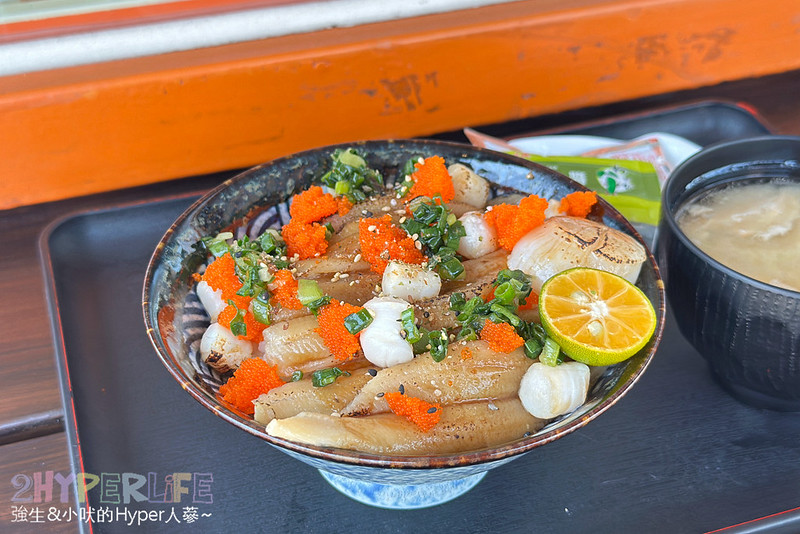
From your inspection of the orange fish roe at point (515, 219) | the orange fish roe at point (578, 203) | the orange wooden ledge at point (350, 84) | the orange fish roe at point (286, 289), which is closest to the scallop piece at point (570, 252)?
the orange fish roe at point (515, 219)

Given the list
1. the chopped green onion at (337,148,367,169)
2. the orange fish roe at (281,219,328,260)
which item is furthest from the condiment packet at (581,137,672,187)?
the orange fish roe at (281,219,328,260)

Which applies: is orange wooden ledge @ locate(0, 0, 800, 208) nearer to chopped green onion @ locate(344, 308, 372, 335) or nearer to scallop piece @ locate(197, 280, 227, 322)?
scallop piece @ locate(197, 280, 227, 322)

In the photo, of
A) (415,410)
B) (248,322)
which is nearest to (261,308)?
(248,322)

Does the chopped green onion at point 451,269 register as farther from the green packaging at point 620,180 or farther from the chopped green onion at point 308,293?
the green packaging at point 620,180

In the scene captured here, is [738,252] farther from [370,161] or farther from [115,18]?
[115,18]

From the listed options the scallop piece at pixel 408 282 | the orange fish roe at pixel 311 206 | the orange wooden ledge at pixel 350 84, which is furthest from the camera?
the orange wooden ledge at pixel 350 84

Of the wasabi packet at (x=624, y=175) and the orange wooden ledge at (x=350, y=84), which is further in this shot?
the orange wooden ledge at (x=350, y=84)

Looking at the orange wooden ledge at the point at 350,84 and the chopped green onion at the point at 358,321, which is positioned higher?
the orange wooden ledge at the point at 350,84
